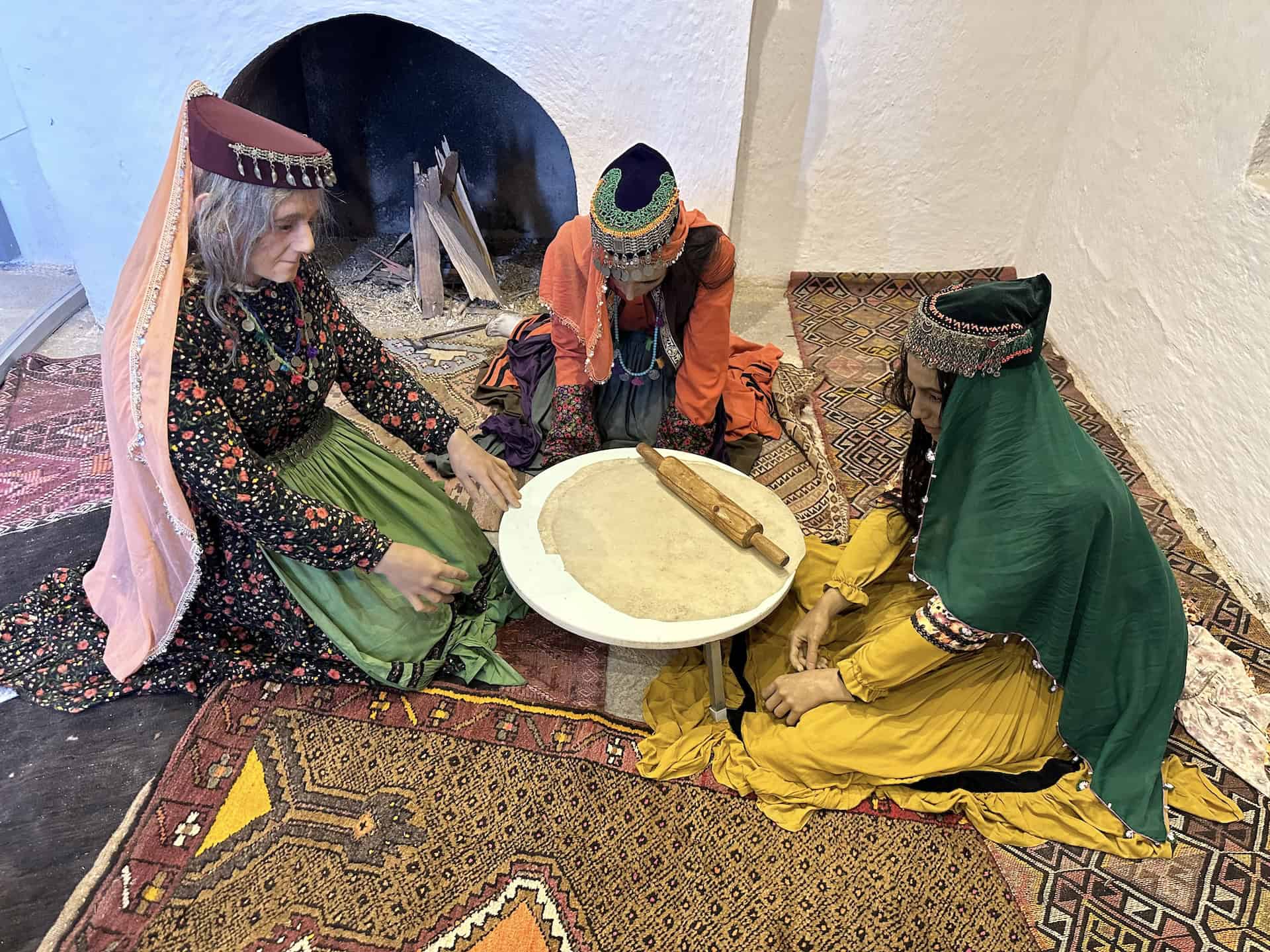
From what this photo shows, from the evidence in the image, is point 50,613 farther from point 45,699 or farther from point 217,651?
point 217,651

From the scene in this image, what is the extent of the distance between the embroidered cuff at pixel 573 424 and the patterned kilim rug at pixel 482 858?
104 centimetres

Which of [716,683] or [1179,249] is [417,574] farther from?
[1179,249]

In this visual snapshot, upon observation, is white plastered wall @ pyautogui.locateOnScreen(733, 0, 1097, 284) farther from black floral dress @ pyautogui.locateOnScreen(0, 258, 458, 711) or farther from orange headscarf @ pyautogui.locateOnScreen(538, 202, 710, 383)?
black floral dress @ pyautogui.locateOnScreen(0, 258, 458, 711)

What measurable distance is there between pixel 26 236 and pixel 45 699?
9.92 ft

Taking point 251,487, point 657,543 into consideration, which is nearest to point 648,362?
point 657,543

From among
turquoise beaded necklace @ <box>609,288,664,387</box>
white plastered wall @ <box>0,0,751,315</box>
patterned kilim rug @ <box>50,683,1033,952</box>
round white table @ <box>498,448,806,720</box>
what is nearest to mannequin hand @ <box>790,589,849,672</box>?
round white table @ <box>498,448,806,720</box>

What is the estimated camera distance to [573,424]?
295 centimetres

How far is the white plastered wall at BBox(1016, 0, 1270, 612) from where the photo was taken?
110 inches

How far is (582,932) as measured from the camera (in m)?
1.84

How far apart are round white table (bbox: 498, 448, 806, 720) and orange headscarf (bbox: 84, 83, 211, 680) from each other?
77cm

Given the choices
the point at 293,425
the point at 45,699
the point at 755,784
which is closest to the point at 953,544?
the point at 755,784

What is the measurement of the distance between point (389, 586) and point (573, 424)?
927 mm

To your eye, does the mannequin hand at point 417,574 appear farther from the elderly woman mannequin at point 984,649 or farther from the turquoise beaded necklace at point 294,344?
the elderly woman mannequin at point 984,649

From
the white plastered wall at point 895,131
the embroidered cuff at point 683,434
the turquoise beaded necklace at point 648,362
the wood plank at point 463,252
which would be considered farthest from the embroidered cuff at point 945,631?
the wood plank at point 463,252
